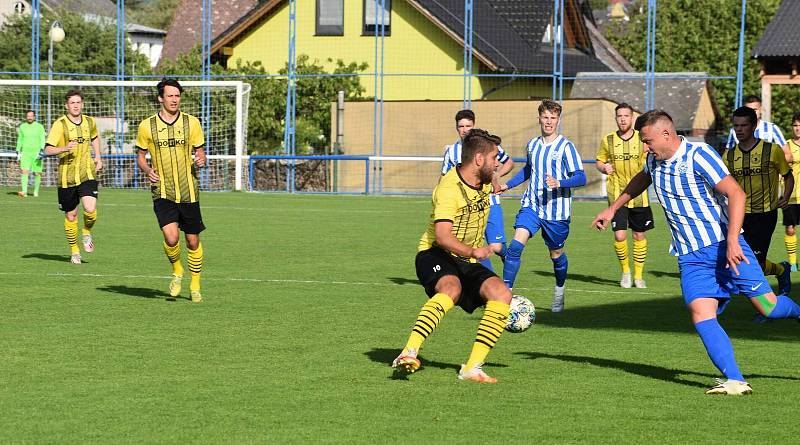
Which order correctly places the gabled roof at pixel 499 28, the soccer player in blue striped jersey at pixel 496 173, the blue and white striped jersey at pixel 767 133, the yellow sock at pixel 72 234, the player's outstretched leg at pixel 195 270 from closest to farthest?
the soccer player in blue striped jersey at pixel 496 173 < the player's outstretched leg at pixel 195 270 < the blue and white striped jersey at pixel 767 133 < the yellow sock at pixel 72 234 < the gabled roof at pixel 499 28

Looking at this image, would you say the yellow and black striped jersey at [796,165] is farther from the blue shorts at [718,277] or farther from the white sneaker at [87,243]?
the white sneaker at [87,243]

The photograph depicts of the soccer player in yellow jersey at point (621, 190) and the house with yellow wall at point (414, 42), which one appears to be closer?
the soccer player in yellow jersey at point (621, 190)

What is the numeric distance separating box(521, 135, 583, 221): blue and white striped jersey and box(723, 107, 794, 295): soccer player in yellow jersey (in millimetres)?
1531

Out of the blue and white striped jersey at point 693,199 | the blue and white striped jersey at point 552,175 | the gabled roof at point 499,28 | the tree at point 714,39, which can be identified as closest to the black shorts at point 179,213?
the blue and white striped jersey at point 552,175

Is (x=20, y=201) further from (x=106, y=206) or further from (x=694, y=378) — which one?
(x=694, y=378)

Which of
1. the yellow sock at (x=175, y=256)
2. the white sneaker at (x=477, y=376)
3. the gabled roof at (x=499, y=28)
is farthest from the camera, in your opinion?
the gabled roof at (x=499, y=28)

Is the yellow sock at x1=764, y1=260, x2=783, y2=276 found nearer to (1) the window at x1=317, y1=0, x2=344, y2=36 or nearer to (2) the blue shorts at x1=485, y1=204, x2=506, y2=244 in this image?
(2) the blue shorts at x1=485, y1=204, x2=506, y2=244

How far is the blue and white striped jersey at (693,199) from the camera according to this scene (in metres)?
7.79

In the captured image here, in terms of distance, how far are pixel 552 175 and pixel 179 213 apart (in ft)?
12.1

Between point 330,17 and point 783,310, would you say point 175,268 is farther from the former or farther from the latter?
point 330,17

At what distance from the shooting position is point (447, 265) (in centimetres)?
825

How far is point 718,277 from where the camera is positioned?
782 cm

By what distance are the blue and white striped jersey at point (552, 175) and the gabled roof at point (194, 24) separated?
44.8m

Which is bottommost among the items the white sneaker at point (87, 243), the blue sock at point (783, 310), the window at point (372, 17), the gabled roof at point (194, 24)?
the white sneaker at point (87, 243)
